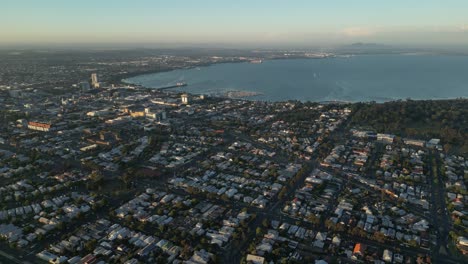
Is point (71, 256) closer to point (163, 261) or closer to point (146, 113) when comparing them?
point (163, 261)

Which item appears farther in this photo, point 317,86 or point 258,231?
point 317,86

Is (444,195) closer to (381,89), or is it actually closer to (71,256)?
(71,256)

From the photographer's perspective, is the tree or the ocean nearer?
the tree

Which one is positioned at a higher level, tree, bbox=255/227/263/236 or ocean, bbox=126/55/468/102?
ocean, bbox=126/55/468/102

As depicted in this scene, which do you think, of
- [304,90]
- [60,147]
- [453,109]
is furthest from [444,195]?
[304,90]

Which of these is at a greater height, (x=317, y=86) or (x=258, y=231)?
(x=317, y=86)

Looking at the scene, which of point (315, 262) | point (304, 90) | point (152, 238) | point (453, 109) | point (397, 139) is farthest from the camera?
point (304, 90)

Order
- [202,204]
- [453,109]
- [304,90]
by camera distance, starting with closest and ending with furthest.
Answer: [202,204] < [453,109] < [304,90]

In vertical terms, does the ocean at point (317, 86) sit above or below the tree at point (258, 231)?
above

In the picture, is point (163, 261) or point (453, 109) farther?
point (453, 109)

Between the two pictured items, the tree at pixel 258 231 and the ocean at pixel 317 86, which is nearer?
the tree at pixel 258 231
